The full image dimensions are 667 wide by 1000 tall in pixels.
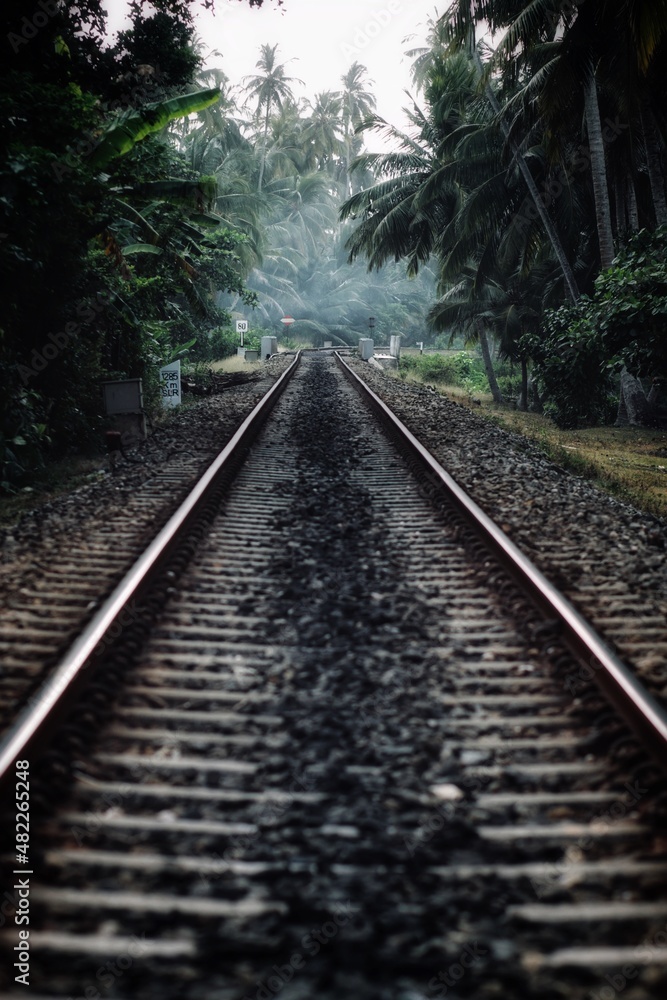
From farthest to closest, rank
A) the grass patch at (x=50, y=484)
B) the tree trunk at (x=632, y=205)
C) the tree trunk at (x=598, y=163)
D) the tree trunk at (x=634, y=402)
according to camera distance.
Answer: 1. the tree trunk at (x=632, y=205)
2. the tree trunk at (x=634, y=402)
3. the tree trunk at (x=598, y=163)
4. the grass patch at (x=50, y=484)

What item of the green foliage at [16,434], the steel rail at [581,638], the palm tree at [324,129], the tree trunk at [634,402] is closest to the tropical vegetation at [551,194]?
the tree trunk at [634,402]

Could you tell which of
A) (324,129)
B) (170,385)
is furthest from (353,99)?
(170,385)

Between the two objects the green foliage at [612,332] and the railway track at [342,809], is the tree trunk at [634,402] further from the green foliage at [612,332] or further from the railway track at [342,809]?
the railway track at [342,809]

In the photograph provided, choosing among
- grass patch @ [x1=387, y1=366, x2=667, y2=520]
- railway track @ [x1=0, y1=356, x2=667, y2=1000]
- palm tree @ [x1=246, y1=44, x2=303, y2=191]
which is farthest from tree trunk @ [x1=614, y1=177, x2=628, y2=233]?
palm tree @ [x1=246, y1=44, x2=303, y2=191]

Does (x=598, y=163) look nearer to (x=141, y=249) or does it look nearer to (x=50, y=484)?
(x=141, y=249)

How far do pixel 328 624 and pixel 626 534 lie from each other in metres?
2.82

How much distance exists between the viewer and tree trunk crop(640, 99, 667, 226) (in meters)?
14.8

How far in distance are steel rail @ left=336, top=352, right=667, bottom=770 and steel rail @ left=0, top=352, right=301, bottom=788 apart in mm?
2097

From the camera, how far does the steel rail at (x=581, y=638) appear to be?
8.80 feet

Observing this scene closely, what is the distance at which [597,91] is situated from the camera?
16.8m

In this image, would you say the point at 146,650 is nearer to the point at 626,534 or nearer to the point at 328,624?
the point at 328,624

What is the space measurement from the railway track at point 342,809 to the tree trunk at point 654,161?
13.9 metres

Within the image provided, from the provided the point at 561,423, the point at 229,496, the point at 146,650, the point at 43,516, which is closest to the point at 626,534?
the point at 229,496

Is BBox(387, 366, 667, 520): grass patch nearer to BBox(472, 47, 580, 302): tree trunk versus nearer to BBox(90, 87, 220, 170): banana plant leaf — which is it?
BBox(472, 47, 580, 302): tree trunk
